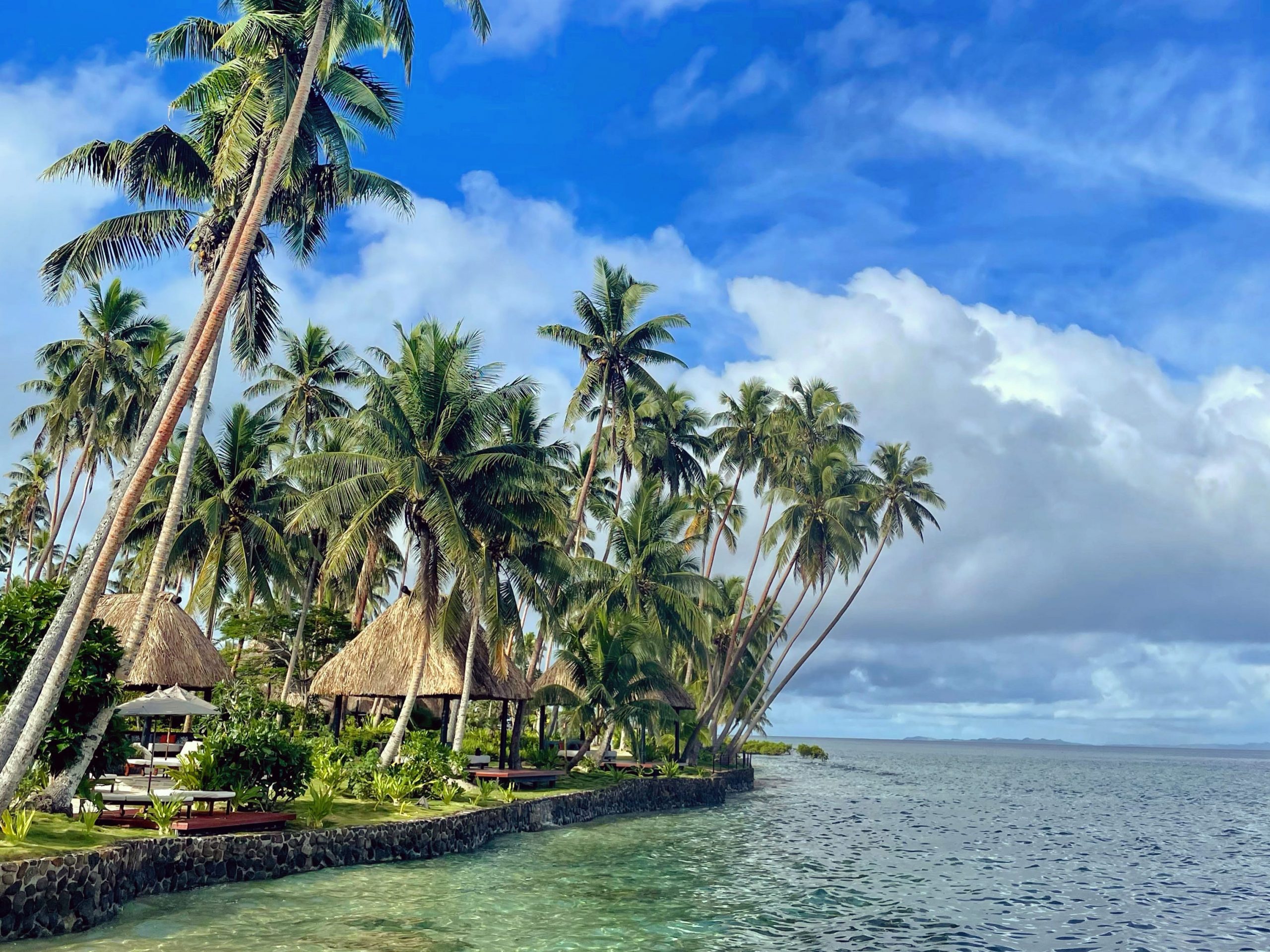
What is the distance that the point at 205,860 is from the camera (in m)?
15.5

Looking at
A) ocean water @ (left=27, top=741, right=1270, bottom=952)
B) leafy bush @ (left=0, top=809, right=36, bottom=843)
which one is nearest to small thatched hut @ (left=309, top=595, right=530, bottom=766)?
ocean water @ (left=27, top=741, right=1270, bottom=952)

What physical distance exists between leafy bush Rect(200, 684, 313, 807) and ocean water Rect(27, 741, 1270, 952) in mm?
1925

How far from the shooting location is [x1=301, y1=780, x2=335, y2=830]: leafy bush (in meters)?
18.4

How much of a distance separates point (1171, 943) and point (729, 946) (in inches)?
327

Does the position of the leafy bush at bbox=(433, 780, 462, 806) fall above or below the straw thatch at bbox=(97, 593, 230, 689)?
below

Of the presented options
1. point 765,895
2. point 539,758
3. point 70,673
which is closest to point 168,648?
point 70,673

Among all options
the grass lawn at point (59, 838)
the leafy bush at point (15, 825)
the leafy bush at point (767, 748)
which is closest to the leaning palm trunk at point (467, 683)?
the grass lawn at point (59, 838)

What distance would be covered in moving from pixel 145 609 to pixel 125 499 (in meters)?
3.21

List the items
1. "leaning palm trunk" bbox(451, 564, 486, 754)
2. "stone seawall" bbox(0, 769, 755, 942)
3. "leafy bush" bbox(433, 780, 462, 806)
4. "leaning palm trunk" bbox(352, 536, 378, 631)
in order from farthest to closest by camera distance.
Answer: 1. "leaning palm trunk" bbox(352, 536, 378, 631)
2. "leaning palm trunk" bbox(451, 564, 486, 754)
3. "leafy bush" bbox(433, 780, 462, 806)
4. "stone seawall" bbox(0, 769, 755, 942)

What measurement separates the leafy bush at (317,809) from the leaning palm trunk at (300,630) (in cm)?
1704

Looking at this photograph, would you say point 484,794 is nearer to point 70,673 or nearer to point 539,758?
point 539,758

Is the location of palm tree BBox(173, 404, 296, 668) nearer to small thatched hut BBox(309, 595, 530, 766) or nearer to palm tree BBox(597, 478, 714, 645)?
small thatched hut BBox(309, 595, 530, 766)

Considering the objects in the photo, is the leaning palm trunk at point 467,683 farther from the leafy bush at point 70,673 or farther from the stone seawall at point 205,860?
the leafy bush at point 70,673

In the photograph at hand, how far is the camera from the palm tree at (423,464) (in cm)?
2522
